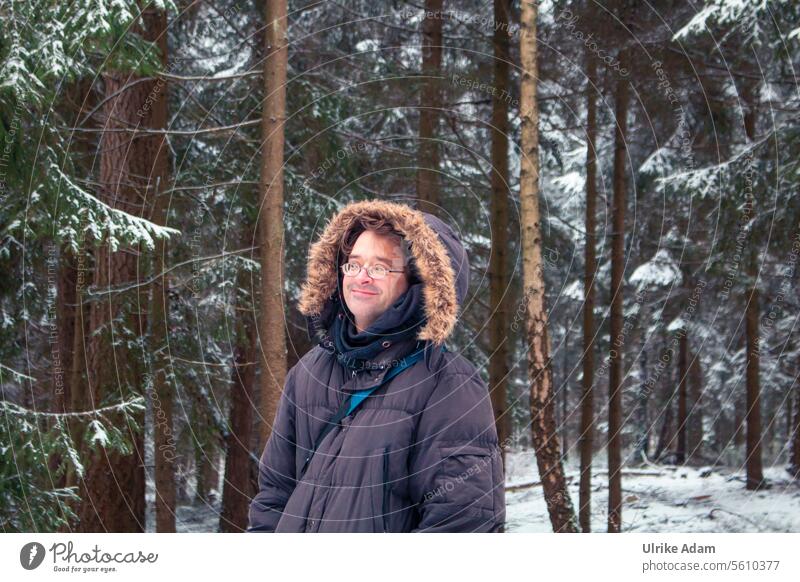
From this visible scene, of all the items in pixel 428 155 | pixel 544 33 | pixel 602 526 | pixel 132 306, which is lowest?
pixel 602 526

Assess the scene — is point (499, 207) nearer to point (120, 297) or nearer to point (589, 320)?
point (589, 320)

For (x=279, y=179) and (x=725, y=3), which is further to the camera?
(x=725, y=3)

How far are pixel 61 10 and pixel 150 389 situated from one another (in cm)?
261

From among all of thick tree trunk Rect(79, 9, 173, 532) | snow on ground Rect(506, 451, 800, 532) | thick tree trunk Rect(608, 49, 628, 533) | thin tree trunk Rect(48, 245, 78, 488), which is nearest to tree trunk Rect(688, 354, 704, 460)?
snow on ground Rect(506, 451, 800, 532)

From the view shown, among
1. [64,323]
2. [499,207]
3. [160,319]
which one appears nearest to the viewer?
[160,319]

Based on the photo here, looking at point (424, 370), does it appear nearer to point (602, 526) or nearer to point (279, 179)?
point (279, 179)

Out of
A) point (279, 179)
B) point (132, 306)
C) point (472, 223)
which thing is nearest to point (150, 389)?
point (132, 306)

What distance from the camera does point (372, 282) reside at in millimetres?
2814

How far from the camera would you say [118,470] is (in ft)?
18.8

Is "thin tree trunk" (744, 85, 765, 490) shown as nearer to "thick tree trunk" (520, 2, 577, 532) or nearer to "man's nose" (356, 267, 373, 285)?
"thick tree trunk" (520, 2, 577, 532)

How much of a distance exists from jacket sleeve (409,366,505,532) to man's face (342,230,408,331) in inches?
15.2

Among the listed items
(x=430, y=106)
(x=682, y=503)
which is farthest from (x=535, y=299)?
(x=682, y=503)

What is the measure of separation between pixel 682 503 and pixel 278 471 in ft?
17.6

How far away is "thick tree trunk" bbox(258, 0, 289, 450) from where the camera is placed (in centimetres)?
466
